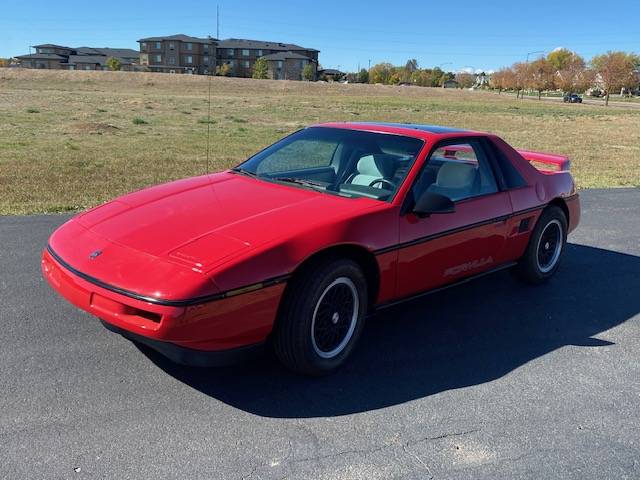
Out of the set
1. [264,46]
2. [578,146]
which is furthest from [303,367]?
[264,46]

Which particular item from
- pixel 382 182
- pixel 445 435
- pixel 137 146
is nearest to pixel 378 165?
pixel 382 182

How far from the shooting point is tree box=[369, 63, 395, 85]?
Result: 472 ft

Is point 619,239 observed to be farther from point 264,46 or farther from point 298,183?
point 264,46

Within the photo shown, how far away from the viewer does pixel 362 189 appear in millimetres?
3896

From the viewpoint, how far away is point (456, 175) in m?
4.38

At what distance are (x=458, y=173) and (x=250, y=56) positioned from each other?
13677 centimetres

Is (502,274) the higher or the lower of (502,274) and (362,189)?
the lower

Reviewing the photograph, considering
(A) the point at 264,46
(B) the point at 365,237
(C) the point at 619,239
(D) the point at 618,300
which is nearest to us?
(B) the point at 365,237

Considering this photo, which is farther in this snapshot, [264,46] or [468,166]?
[264,46]

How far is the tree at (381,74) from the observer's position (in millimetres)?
144000

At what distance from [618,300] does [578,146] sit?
17.0m

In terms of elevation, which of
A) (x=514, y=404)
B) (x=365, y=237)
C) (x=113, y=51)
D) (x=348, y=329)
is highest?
(x=113, y=51)

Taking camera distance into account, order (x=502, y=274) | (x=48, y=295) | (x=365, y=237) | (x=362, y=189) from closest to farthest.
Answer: (x=365, y=237) < (x=362, y=189) < (x=48, y=295) < (x=502, y=274)

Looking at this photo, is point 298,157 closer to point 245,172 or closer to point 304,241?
point 245,172
